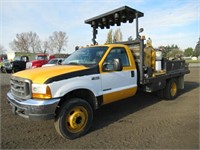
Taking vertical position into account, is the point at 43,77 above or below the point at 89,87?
above

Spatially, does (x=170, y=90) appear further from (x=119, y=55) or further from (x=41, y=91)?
(x=41, y=91)

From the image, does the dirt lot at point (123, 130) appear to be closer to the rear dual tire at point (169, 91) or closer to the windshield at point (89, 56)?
the rear dual tire at point (169, 91)

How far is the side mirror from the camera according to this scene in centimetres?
459

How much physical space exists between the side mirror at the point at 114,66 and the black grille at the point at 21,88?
5.97 ft

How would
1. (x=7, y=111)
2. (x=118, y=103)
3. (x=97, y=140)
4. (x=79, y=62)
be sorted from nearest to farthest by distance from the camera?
(x=97, y=140) < (x=79, y=62) < (x=7, y=111) < (x=118, y=103)

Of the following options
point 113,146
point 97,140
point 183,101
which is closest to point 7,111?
point 97,140

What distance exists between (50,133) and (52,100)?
42.4 inches

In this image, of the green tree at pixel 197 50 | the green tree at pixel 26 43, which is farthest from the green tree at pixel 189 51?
the green tree at pixel 26 43

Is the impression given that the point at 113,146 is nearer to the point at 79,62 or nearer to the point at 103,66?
the point at 103,66

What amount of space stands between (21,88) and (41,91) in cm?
65

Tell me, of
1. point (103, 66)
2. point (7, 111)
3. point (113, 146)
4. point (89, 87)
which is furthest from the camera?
point (7, 111)

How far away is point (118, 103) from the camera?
7078 mm

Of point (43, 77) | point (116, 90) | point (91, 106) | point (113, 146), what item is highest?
point (43, 77)

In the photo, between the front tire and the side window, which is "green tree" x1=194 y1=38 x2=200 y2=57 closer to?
the side window
